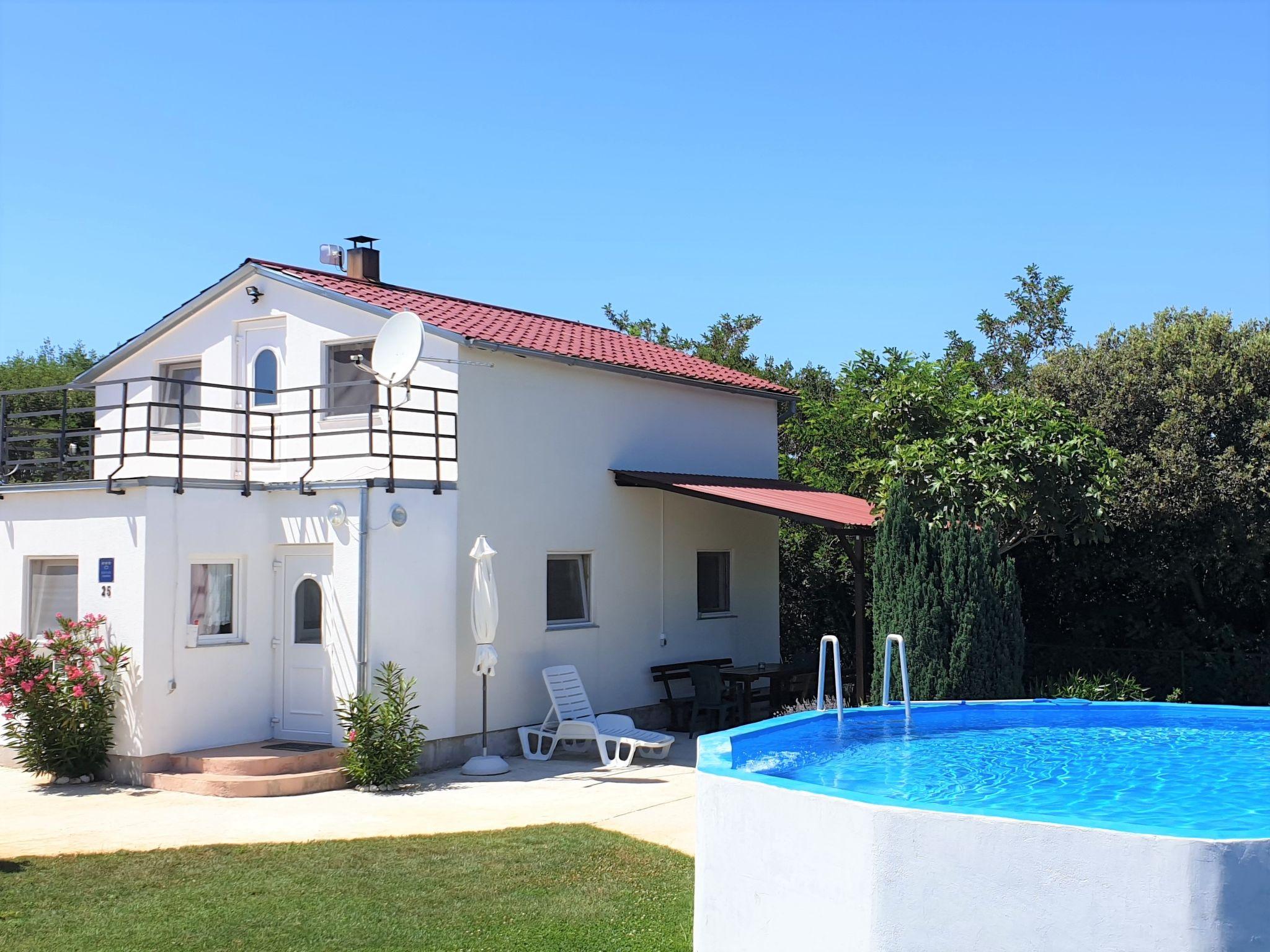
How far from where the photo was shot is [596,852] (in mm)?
10398

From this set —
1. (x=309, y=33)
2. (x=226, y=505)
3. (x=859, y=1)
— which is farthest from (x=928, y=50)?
(x=226, y=505)

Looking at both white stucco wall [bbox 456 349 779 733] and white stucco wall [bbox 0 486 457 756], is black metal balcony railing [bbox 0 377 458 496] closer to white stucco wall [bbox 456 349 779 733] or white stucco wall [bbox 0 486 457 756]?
white stucco wall [bbox 0 486 457 756]

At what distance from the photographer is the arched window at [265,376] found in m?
17.7

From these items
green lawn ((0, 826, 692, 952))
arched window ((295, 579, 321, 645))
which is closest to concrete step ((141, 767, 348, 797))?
arched window ((295, 579, 321, 645))

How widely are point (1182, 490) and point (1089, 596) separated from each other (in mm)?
3362

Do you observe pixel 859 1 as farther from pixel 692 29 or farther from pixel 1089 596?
pixel 1089 596

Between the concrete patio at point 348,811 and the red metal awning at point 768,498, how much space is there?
13.1 feet

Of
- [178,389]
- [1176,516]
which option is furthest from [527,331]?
[1176,516]

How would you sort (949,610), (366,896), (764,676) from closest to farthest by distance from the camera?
(366,896), (949,610), (764,676)

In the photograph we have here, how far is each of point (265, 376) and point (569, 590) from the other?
221 inches

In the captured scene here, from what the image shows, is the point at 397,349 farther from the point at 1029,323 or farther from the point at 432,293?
the point at 1029,323

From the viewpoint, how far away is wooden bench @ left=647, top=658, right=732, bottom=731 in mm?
18062

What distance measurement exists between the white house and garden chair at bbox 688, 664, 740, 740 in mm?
1068

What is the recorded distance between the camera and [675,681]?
1902 centimetres
